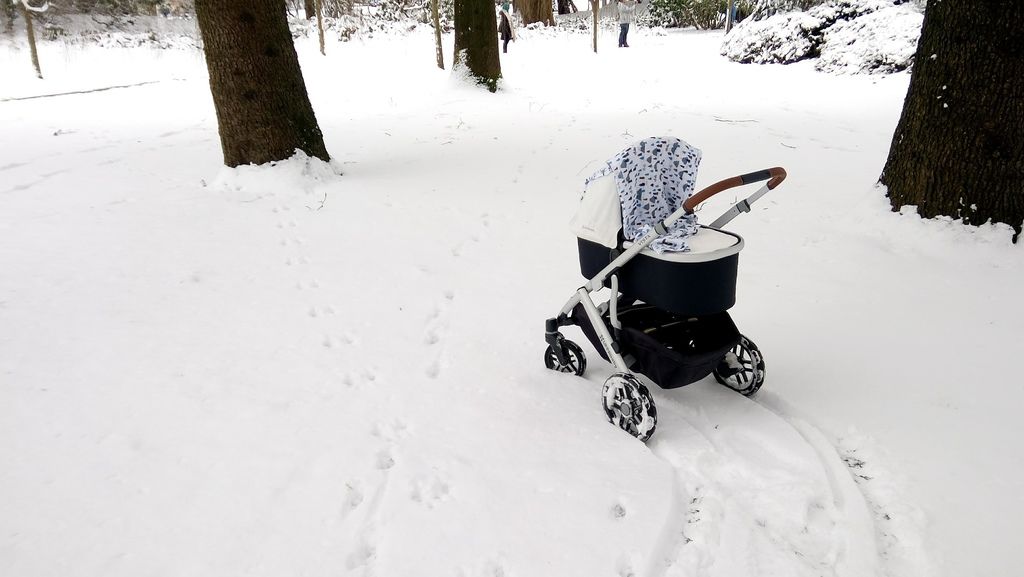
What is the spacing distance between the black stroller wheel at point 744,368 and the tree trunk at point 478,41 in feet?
32.0

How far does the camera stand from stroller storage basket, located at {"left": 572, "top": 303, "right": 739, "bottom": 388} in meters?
2.64

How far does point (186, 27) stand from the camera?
866 inches

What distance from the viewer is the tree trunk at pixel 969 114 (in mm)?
3855

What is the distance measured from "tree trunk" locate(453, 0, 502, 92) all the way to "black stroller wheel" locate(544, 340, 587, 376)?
942 cm

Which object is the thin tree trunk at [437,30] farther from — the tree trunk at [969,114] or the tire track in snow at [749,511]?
the tire track in snow at [749,511]

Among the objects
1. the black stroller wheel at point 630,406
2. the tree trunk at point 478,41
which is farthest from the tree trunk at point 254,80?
the tree trunk at point 478,41

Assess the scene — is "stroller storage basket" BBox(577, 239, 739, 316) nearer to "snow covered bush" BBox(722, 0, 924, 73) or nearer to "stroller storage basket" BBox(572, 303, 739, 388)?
"stroller storage basket" BBox(572, 303, 739, 388)

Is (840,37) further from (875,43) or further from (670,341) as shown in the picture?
(670,341)

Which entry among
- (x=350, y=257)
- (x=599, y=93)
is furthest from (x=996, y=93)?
(x=599, y=93)

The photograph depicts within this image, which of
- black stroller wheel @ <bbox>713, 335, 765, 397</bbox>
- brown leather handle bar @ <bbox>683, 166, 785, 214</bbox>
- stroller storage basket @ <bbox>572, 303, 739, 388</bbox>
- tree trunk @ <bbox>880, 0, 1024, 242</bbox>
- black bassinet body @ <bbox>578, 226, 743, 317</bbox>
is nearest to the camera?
brown leather handle bar @ <bbox>683, 166, 785, 214</bbox>

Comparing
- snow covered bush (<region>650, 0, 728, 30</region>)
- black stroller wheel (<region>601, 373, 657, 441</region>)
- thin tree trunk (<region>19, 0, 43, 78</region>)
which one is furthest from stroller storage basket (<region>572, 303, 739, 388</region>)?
snow covered bush (<region>650, 0, 728, 30</region>)

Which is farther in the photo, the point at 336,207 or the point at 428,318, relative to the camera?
the point at 336,207

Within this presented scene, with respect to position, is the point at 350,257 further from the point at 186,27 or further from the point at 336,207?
the point at 186,27

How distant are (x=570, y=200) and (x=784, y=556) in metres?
4.15
